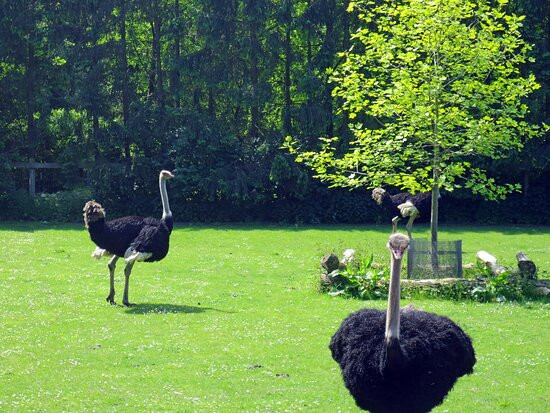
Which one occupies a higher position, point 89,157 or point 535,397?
point 89,157

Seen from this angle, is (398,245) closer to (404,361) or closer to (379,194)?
(404,361)

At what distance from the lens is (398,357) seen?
336 inches

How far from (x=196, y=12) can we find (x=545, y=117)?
15.1m

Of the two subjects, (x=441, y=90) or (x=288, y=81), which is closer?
(x=441, y=90)

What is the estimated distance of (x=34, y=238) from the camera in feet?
99.2

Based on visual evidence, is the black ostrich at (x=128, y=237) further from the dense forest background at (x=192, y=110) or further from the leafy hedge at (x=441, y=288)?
the dense forest background at (x=192, y=110)

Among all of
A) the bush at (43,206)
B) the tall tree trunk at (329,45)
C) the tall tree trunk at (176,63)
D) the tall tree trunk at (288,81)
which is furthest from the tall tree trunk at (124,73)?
the tall tree trunk at (329,45)

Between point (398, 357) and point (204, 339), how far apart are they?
259 inches

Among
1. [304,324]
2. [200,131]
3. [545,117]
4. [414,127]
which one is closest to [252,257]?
[414,127]

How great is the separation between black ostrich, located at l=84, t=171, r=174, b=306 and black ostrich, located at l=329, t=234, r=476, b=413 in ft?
28.4

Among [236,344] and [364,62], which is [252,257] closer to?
[364,62]

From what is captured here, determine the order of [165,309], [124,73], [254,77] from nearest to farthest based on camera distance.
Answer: [165,309], [124,73], [254,77]

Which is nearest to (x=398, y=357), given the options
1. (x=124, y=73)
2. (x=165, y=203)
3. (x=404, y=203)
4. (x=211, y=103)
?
(x=165, y=203)

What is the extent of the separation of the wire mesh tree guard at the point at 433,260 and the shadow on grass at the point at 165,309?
445cm
